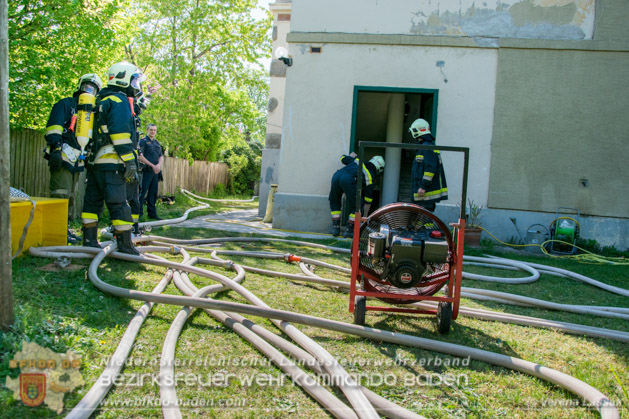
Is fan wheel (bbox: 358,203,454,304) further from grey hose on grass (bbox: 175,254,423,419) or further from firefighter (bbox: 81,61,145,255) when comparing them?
firefighter (bbox: 81,61,145,255)

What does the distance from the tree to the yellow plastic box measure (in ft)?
48.8

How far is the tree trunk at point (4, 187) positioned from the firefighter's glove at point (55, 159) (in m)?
3.64

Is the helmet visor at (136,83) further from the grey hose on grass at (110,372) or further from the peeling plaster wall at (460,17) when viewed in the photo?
the peeling plaster wall at (460,17)

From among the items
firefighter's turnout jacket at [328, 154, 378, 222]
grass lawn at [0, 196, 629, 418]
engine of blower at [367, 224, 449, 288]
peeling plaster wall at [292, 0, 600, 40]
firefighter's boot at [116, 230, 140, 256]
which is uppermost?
peeling plaster wall at [292, 0, 600, 40]

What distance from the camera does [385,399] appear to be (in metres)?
2.30

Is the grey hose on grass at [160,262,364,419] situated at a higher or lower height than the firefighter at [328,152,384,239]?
lower

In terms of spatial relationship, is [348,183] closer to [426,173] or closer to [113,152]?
[426,173]

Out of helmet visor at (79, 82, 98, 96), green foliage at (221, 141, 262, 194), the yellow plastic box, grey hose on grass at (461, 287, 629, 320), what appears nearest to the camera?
grey hose on grass at (461, 287, 629, 320)

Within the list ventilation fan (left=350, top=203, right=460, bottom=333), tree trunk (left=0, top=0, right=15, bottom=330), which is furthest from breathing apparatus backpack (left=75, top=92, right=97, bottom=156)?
ventilation fan (left=350, top=203, right=460, bottom=333)

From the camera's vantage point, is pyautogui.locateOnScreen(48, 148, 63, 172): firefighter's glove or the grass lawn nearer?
the grass lawn

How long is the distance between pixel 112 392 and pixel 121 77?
381 cm

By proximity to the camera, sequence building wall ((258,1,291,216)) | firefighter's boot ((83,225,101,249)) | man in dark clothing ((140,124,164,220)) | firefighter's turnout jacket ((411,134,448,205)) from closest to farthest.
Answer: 1. firefighter's boot ((83,225,101,249))
2. firefighter's turnout jacket ((411,134,448,205))
3. man in dark clothing ((140,124,164,220))
4. building wall ((258,1,291,216))

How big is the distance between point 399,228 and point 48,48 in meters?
6.56

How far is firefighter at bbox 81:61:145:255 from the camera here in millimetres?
4867
